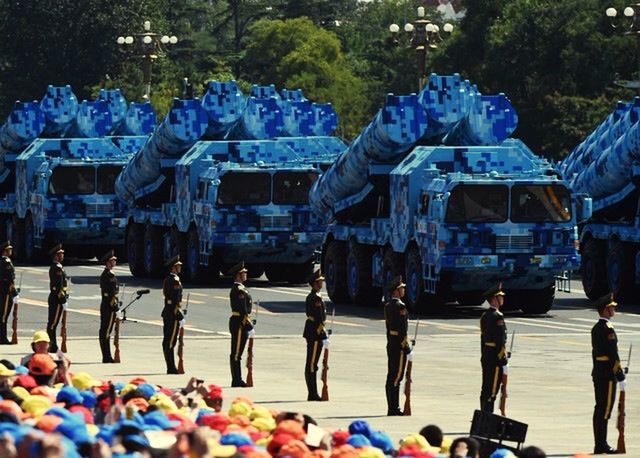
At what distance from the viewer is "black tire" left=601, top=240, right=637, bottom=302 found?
42.7 metres

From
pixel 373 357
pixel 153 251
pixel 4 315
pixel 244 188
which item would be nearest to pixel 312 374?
pixel 373 357

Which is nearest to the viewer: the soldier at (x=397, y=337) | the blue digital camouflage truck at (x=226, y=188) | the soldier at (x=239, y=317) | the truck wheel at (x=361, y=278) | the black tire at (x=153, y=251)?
the soldier at (x=397, y=337)

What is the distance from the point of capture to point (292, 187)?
4744 cm

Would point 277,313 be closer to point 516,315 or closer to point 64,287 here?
point 516,315

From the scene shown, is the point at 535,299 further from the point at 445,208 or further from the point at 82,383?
the point at 82,383

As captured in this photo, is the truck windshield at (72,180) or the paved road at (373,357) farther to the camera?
the truck windshield at (72,180)

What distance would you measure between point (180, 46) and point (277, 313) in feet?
284

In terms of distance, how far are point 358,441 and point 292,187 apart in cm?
2950

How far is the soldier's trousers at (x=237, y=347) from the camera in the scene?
29.0 meters

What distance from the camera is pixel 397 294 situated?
87.1ft

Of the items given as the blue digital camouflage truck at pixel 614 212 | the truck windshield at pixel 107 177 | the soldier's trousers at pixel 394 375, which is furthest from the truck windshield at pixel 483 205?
the truck windshield at pixel 107 177

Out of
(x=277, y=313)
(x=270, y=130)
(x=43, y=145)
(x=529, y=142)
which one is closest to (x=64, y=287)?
(x=277, y=313)

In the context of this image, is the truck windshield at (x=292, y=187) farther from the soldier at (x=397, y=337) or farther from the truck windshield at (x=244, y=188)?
the soldier at (x=397, y=337)

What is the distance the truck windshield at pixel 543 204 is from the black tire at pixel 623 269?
11.7 feet
